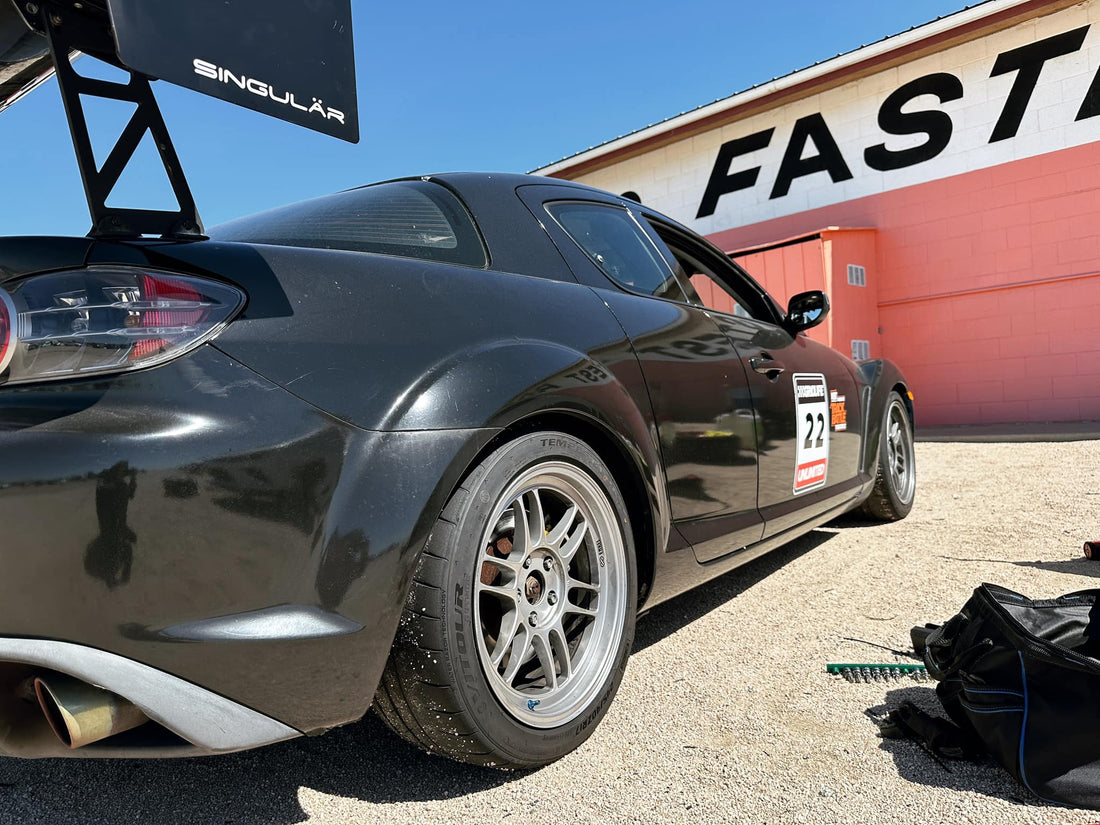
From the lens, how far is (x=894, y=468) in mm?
4316

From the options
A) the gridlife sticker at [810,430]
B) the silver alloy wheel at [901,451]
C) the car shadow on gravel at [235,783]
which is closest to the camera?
the car shadow on gravel at [235,783]

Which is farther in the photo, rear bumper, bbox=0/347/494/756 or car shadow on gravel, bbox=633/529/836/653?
car shadow on gravel, bbox=633/529/836/653

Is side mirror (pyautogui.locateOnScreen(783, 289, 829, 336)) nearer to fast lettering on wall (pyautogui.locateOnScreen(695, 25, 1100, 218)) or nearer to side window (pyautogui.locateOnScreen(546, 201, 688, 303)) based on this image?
side window (pyautogui.locateOnScreen(546, 201, 688, 303))

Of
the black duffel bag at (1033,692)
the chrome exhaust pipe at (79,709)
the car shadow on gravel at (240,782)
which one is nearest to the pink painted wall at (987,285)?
the black duffel bag at (1033,692)

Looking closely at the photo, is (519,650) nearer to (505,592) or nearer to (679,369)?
(505,592)

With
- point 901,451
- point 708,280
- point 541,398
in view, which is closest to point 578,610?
point 541,398

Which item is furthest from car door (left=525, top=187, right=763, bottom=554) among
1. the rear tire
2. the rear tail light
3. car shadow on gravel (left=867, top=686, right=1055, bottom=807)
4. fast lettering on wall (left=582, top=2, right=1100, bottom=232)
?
fast lettering on wall (left=582, top=2, right=1100, bottom=232)

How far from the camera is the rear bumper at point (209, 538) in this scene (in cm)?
119

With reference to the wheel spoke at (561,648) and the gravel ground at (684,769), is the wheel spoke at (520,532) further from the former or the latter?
the gravel ground at (684,769)

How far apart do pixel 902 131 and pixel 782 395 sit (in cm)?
901

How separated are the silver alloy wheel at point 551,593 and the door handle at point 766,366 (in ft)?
3.45

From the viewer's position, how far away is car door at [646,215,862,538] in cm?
271

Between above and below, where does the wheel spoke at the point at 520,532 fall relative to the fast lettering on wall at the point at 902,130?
below

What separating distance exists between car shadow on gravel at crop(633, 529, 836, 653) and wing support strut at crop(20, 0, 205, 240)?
1.83m
